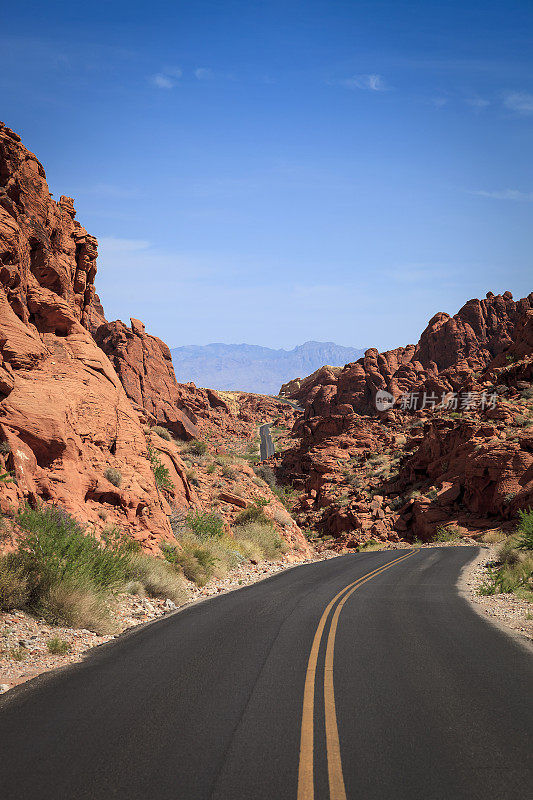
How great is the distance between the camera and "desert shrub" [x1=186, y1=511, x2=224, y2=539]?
19.6m

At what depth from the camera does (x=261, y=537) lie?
23.8m

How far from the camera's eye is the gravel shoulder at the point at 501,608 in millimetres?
9656

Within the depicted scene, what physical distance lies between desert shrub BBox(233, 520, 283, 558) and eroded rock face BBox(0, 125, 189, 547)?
6808 mm

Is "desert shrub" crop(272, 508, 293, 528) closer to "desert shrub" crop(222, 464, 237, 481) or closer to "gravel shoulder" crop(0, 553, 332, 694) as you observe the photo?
"desert shrub" crop(222, 464, 237, 481)

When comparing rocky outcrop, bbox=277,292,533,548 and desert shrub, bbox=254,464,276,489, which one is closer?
rocky outcrop, bbox=277,292,533,548

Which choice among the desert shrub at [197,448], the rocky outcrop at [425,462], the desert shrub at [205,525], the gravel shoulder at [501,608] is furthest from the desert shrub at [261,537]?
the rocky outcrop at [425,462]

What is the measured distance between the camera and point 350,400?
2928 inches

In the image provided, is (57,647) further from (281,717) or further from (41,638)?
(281,717)

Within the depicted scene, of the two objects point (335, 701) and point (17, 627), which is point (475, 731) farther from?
point (17, 627)

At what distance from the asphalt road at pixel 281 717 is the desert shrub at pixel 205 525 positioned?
369 inches

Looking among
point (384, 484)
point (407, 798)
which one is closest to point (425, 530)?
point (384, 484)

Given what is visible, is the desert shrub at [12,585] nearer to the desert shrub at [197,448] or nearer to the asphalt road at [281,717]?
the asphalt road at [281,717]

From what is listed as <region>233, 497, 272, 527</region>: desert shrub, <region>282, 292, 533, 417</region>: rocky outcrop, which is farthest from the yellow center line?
<region>282, 292, 533, 417</region>: rocky outcrop

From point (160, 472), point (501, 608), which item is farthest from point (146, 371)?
point (501, 608)
